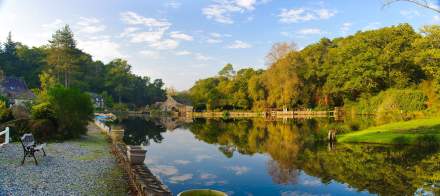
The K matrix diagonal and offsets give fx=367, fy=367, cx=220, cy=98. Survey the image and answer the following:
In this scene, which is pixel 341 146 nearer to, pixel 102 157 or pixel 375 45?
pixel 102 157

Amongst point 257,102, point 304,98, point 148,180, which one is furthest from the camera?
point 257,102

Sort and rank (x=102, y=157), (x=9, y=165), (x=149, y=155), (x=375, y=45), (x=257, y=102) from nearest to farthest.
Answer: (x=9, y=165), (x=102, y=157), (x=149, y=155), (x=375, y=45), (x=257, y=102)

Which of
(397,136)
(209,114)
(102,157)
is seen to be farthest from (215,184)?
(209,114)

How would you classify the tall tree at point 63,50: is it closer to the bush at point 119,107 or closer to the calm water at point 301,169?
the bush at point 119,107

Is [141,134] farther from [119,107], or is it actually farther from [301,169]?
[119,107]

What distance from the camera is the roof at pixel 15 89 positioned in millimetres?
46878

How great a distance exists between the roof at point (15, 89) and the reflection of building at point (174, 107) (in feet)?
129

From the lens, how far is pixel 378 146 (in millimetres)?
19578

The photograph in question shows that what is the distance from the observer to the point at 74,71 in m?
70.2

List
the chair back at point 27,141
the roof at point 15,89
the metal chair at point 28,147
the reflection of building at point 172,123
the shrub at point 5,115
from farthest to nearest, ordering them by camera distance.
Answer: the roof at point 15,89
the reflection of building at point 172,123
the shrub at point 5,115
the chair back at point 27,141
the metal chair at point 28,147

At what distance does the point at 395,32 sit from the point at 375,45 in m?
3.39

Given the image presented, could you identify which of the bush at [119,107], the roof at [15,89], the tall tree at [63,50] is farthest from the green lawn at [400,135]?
the bush at [119,107]

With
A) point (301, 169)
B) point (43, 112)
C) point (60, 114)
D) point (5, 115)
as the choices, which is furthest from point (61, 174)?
point (5, 115)

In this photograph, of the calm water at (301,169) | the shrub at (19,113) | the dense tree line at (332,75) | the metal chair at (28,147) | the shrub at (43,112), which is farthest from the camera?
the dense tree line at (332,75)
